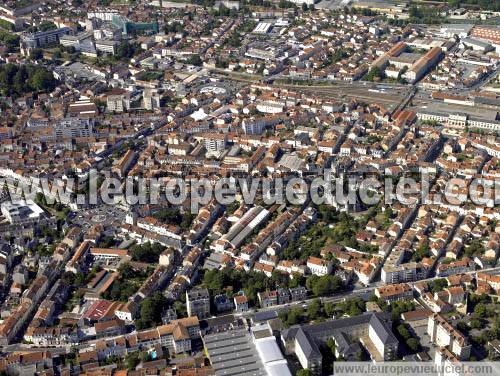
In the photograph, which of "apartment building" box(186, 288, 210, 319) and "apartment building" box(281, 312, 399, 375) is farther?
"apartment building" box(186, 288, 210, 319)

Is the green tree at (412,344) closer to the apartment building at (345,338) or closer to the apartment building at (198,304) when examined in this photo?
the apartment building at (345,338)

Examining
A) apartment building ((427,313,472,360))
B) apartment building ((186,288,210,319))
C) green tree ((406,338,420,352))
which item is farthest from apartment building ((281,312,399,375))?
apartment building ((186,288,210,319))

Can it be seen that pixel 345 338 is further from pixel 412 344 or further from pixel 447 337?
pixel 447 337

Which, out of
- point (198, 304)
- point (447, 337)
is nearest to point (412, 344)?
point (447, 337)

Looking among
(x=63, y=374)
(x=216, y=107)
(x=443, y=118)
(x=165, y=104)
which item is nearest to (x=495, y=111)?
(x=443, y=118)

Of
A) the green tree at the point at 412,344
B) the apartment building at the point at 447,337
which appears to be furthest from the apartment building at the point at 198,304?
the apartment building at the point at 447,337

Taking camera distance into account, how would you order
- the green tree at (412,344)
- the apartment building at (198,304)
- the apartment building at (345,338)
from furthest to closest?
the apartment building at (198,304), the green tree at (412,344), the apartment building at (345,338)

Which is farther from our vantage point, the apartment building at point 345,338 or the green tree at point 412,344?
the green tree at point 412,344

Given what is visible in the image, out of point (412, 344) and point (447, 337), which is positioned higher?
point (447, 337)

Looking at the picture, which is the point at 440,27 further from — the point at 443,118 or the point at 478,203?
the point at 478,203

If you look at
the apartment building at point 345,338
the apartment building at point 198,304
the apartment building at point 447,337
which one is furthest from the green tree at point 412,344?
the apartment building at point 198,304

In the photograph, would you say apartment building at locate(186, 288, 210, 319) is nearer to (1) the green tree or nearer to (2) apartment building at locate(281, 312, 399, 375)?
(2) apartment building at locate(281, 312, 399, 375)

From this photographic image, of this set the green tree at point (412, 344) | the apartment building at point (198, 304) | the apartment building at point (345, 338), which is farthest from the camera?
the apartment building at point (198, 304)
